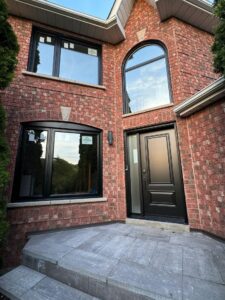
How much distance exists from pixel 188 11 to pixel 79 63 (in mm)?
3005

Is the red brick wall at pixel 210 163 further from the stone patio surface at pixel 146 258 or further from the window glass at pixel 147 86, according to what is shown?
the window glass at pixel 147 86

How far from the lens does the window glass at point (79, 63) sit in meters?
4.46

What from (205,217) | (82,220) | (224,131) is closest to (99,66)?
(224,131)

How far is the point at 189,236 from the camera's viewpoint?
9.77ft

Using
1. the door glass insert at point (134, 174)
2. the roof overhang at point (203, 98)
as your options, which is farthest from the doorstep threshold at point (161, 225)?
the roof overhang at point (203, 98)

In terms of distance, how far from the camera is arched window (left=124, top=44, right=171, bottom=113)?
4.18m

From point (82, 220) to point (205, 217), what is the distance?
248 centimetres

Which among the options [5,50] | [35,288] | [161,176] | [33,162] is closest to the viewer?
[35,288]

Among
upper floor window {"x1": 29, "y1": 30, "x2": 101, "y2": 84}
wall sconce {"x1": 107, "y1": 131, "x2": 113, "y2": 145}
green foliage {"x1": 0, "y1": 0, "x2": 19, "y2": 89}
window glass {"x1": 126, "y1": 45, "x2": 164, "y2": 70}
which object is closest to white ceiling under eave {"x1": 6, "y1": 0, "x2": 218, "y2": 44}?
upper floor window {"x1": 29, "y1": 30, "x2": 101, "y2": 84}

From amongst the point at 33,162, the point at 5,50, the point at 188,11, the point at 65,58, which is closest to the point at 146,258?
the point at 33,162

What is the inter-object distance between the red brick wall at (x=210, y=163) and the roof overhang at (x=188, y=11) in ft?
8.60

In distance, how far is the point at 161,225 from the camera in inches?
137

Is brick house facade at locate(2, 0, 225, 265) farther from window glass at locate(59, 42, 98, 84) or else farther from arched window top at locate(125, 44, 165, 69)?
window glass at locate(59, 42, 98, 84)

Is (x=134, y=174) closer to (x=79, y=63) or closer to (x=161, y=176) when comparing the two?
(x=161, y=176)
